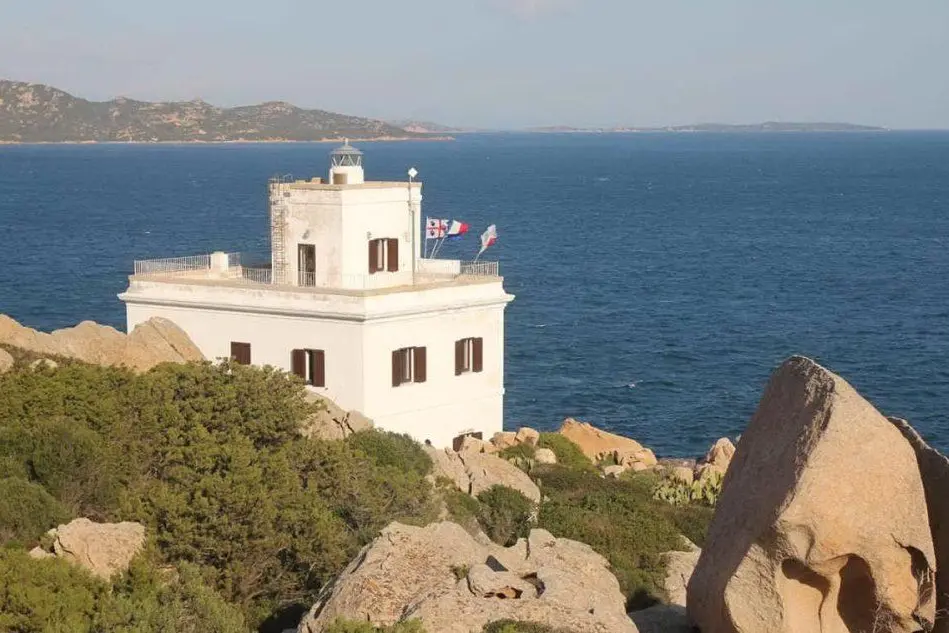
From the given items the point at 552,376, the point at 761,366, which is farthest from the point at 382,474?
the point at 761,366

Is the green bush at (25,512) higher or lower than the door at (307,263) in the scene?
lower

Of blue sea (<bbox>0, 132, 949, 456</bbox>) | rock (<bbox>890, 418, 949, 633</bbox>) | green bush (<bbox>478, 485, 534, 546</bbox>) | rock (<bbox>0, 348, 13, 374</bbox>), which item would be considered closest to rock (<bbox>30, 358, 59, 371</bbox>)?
rock (<bbox>0, 348, 13, 374</bbox>)

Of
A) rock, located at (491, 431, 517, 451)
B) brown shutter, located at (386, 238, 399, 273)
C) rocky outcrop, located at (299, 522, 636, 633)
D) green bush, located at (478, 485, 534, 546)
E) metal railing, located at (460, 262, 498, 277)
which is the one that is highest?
brown shutter, located at (386, 238, 399, 273)

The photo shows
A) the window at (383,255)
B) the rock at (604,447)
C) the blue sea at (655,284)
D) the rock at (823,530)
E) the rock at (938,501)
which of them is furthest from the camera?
the blue sea at (655,284)

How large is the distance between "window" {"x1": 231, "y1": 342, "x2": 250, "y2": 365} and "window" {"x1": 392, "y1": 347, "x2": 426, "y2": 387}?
3676 mm

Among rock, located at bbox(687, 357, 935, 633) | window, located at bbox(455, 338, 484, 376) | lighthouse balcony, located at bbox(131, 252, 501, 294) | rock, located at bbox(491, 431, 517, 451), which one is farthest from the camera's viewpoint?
window, located at bbox(455, 338, 484, 376)

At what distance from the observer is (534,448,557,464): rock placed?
35562 mm

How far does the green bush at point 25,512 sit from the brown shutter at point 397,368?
51.7ft

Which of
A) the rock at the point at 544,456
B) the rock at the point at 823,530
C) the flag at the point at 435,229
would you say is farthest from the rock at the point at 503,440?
the rock at the point at 823,530

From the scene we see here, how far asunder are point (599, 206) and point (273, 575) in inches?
5443

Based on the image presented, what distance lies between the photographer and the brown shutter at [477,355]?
128 ft

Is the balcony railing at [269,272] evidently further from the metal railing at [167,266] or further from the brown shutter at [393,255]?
the brown shutter at [393,255]

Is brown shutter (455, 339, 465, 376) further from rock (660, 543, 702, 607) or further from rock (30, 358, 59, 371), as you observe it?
rock (660, 543, 702, 607)

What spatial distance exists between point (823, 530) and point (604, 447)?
87.9 feet
